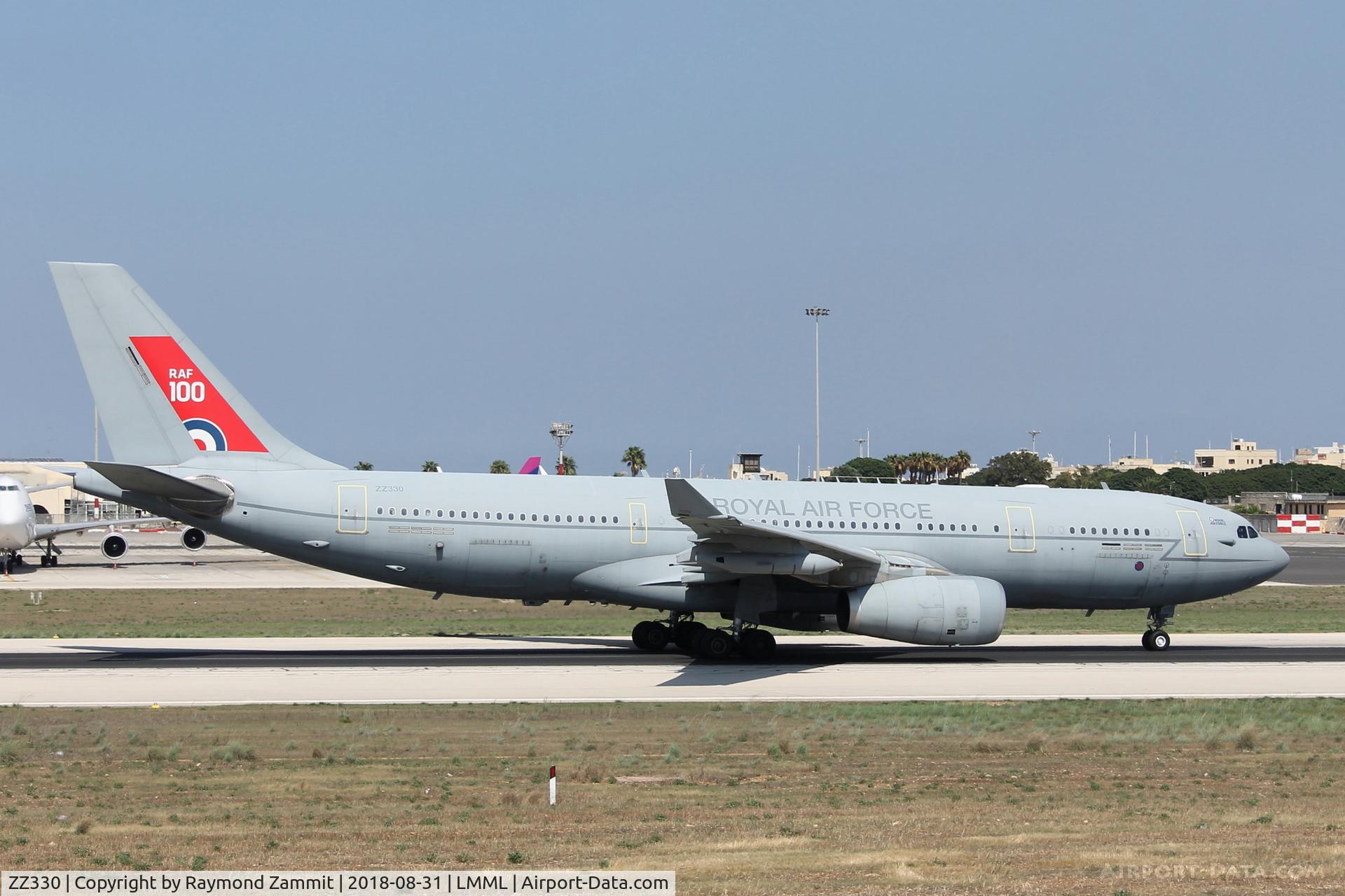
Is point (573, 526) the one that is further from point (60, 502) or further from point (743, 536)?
point (60, 502)

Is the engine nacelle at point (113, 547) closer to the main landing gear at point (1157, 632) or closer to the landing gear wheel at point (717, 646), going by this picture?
the landing gear wheel at point (717, 646)

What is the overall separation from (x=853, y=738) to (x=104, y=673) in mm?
13439

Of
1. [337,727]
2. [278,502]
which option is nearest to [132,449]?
[278,502]

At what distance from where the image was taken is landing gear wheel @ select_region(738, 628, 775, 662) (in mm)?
26922

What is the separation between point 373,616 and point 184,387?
44.1ft

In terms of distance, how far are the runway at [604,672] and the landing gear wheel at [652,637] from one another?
289 millimetres

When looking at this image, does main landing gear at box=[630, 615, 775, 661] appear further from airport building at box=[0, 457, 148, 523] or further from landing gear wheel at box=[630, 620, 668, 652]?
airport building at box=[0, 457, 148, 523]

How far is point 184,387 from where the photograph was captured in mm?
26062

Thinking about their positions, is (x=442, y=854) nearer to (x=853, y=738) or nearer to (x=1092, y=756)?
(x=853, y=738)

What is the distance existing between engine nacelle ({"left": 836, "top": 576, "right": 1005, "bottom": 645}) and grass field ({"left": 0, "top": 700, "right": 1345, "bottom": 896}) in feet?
15.4

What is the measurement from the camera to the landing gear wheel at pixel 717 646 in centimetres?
2692

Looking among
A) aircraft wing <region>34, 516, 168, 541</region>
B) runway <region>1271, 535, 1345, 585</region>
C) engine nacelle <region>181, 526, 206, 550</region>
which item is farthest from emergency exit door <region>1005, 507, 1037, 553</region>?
aircraft wing <region>34, 516, 168, 541</region>

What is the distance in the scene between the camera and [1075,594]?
29.7m

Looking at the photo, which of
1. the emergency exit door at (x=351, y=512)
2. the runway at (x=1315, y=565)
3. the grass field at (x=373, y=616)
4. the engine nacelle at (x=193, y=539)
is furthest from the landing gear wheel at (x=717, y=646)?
the engine nacelle at (x=193, y=539)
